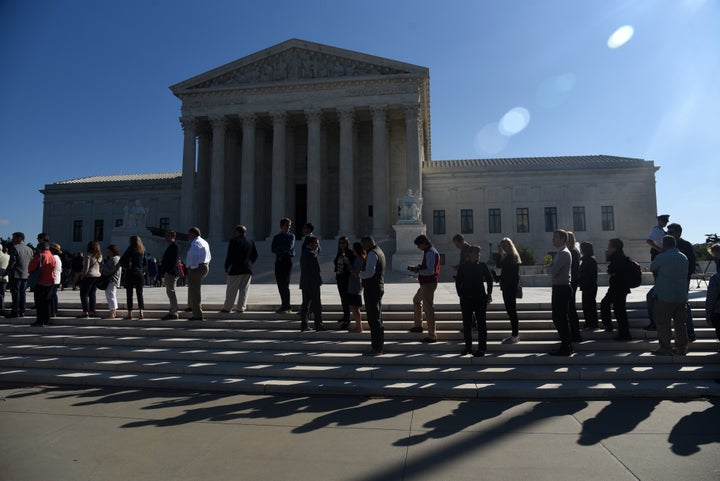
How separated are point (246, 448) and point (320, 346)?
146 inches

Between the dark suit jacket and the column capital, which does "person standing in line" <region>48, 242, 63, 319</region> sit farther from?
the column capital

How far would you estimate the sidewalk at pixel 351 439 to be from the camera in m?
3.79

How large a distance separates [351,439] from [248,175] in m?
36.0

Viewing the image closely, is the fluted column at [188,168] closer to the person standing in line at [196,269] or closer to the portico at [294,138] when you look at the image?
the portico at [294,138]

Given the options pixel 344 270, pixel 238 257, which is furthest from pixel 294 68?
pixel 344 270

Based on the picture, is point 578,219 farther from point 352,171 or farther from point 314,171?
point 314,171

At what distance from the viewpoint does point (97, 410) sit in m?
5.63

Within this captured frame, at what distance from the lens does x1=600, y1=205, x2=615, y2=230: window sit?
135ft

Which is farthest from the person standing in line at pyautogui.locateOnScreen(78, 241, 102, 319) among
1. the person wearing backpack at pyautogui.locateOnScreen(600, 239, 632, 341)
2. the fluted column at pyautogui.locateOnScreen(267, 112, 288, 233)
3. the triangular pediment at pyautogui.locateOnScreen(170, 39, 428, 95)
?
the triangular pediment at pyautogui.locateOnScreen(170, 39, 428, 95)

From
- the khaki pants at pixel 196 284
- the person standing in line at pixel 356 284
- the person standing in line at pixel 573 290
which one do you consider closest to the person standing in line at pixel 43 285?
the khaki pants at pixel 196 284

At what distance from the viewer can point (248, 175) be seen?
126ft

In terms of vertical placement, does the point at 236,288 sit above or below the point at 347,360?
above

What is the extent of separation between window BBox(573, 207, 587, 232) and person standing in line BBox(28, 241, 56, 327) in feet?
137

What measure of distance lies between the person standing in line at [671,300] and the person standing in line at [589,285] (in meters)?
1.19
